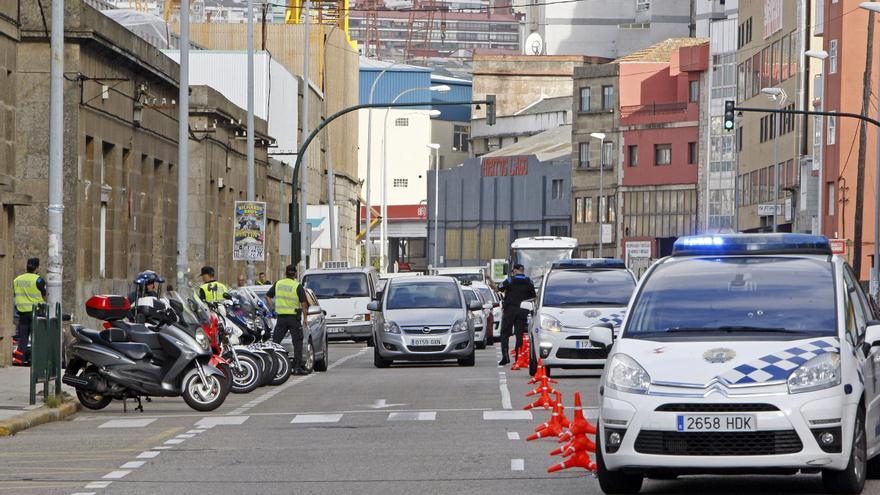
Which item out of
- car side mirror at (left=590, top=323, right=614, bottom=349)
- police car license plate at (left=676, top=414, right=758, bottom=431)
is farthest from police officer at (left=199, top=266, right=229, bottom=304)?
police car license plate at (left=676, top=414, right=758, bottom=431)

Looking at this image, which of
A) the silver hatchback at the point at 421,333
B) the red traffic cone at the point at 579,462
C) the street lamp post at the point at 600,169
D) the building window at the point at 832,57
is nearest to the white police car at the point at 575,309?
the silver hatchback at the point at 421,333

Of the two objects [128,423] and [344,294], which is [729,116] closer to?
[344,294]

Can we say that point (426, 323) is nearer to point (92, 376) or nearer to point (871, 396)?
point (92, 376)

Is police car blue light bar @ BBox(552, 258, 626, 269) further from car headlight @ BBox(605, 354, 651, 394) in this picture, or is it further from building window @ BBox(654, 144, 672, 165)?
building window @ BBox(654, 144, 672, 165)

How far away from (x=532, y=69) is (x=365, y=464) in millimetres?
142828

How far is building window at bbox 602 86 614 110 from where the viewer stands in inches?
4847

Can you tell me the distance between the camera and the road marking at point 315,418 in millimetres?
19862

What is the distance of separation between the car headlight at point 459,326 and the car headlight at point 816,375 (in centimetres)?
2122

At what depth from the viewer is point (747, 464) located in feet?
38.0

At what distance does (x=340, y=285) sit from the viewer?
44.5m

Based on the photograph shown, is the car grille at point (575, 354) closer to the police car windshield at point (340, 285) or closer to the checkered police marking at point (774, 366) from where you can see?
the checkered police marking at point (774, 366)

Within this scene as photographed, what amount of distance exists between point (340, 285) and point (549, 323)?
16.4 metres

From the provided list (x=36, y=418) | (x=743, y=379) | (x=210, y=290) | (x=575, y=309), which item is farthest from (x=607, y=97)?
(x=743, y=379)

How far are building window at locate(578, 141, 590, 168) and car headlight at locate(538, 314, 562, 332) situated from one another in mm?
95437
